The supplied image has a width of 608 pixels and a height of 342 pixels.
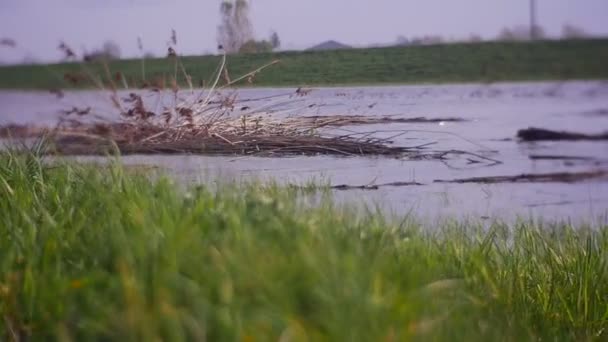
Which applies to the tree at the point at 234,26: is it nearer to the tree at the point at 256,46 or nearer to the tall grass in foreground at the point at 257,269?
the tree at the point at 256,46

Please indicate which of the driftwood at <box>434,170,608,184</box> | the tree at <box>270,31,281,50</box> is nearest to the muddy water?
the driftwood at <box>434,170,608,184</box>

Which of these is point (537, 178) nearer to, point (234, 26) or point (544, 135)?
point (544, 135)

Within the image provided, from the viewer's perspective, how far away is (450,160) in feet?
15.1

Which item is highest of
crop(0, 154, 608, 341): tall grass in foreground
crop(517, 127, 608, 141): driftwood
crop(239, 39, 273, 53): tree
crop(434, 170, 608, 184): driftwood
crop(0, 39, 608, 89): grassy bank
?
crop(239, 39, 273, 53): tree

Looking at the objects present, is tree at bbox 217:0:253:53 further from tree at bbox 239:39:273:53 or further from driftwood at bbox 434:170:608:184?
driftwood at bbox 434:170:608:184

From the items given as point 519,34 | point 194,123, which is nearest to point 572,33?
point 519,34

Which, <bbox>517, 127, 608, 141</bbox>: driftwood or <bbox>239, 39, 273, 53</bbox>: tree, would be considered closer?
<bbox>517, 127, 608, 141</bbox>: driftwood

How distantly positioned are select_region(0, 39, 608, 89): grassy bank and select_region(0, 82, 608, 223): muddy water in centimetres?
7

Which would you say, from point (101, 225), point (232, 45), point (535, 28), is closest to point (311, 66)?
point (232, 45)

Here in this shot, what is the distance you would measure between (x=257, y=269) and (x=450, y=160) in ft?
6.41

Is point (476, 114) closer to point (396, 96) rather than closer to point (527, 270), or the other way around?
point (396, 96)

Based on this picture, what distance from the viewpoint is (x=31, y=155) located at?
470 centimetres

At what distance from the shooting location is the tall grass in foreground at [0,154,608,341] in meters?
2.76

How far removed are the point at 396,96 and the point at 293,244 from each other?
185cm
